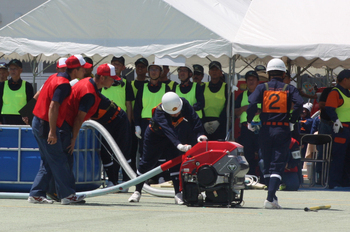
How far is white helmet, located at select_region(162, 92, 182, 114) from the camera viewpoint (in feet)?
25.1

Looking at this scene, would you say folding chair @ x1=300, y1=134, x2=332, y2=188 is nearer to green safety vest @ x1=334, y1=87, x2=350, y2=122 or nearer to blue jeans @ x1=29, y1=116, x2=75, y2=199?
green safety vest @ x1=334, y1=87, x2=350, y2=122

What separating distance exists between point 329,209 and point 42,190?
348cm

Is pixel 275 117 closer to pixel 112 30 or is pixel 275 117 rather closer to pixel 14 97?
pixel 112 30

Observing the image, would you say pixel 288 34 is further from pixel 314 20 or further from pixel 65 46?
pixel 65 46

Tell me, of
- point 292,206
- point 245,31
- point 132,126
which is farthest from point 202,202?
point 245,31

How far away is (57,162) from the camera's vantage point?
7418 millimetres

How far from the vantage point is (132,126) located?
11016 millimetres

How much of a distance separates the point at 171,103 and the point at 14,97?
4.21 meters

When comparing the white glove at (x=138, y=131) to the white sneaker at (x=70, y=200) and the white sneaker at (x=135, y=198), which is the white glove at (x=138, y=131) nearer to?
the white sneaker at (x=135, y=198)

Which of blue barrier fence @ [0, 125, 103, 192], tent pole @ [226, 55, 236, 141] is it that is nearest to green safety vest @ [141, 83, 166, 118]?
tent pole @ [226, 55, 236, 141]

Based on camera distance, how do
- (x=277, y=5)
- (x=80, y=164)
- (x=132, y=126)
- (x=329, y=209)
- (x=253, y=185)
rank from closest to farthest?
(x=329, y=209) < (x=80, y=164) < (x=253, y=185) < (x=132, y=126) < (x=277, y=5)

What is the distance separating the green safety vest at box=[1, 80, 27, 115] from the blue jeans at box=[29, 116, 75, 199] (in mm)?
3409

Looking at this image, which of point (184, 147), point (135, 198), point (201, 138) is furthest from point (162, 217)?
point (135, 198)

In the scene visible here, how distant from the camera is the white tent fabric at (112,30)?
10.9m
